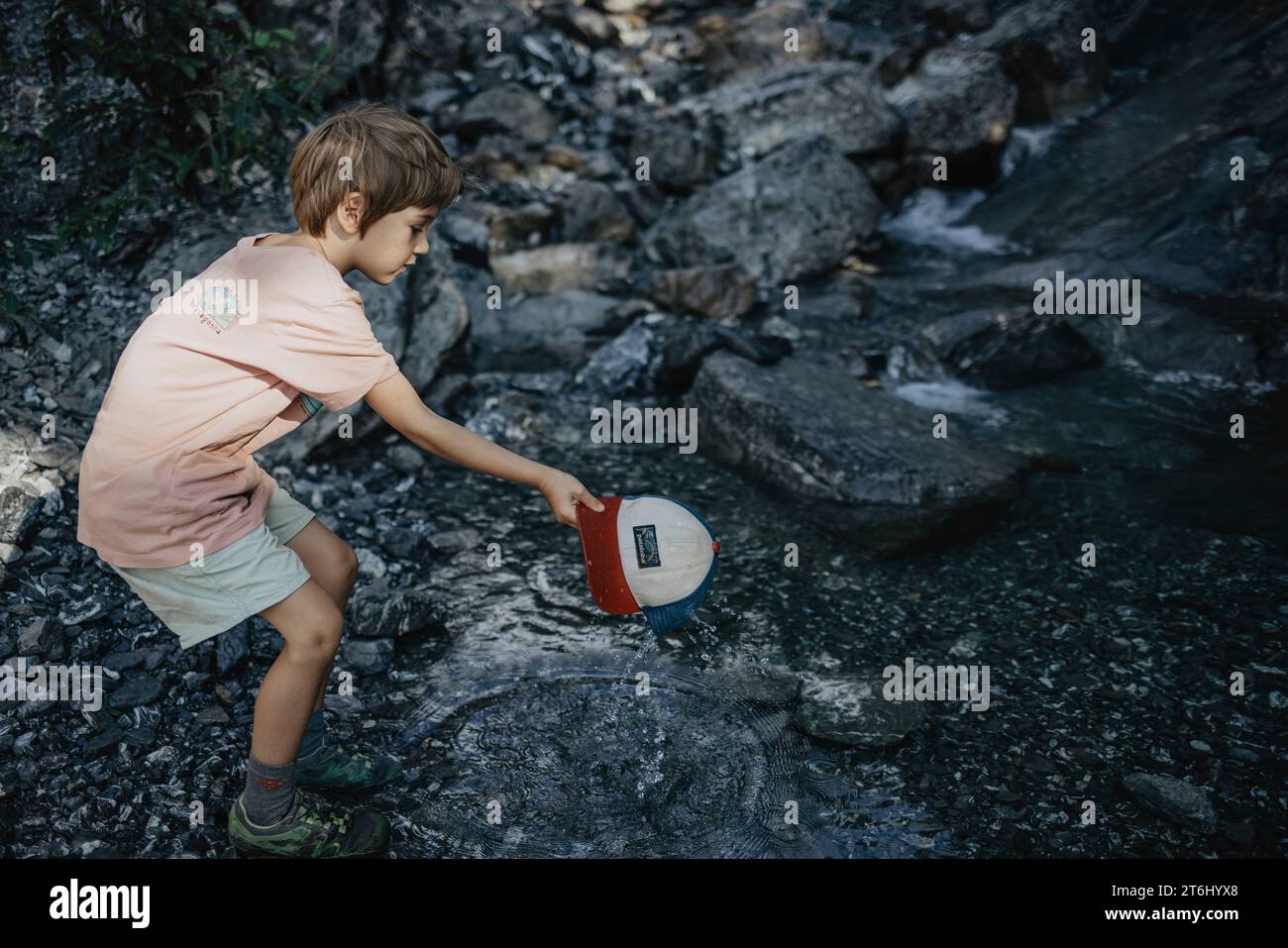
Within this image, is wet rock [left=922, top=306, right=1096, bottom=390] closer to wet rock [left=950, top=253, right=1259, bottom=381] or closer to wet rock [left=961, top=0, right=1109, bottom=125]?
→ wet rock [left=950, top=253, right=1259, bottom=381]

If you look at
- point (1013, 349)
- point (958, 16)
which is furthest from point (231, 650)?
point (958, 16)

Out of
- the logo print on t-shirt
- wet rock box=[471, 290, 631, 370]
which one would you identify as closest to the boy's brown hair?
the logo print on t-shirt

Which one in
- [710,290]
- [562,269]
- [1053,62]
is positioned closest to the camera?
[710,290]

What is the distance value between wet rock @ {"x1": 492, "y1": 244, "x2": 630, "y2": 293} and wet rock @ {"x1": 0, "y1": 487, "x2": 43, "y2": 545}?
4.20 meters

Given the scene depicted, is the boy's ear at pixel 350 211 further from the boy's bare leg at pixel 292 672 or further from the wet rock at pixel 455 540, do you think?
the wet rock at pixel 455 540

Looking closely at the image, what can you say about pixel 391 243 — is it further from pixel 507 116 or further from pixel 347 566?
pixel 507 116

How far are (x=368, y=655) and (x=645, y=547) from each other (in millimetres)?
1182

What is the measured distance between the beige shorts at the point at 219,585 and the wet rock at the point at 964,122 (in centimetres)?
833

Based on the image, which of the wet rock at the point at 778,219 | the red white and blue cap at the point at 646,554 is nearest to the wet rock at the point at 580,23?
the wet rock at the point at 778,219

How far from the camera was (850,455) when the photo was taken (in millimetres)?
4484

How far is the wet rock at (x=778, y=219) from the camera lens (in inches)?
302

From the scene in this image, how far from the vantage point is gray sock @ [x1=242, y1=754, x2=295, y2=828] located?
2303mm

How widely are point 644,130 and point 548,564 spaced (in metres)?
6.45

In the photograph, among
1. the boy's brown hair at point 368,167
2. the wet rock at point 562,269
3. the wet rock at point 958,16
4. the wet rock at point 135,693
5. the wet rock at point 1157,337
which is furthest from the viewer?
the wet rock at point 958,16
